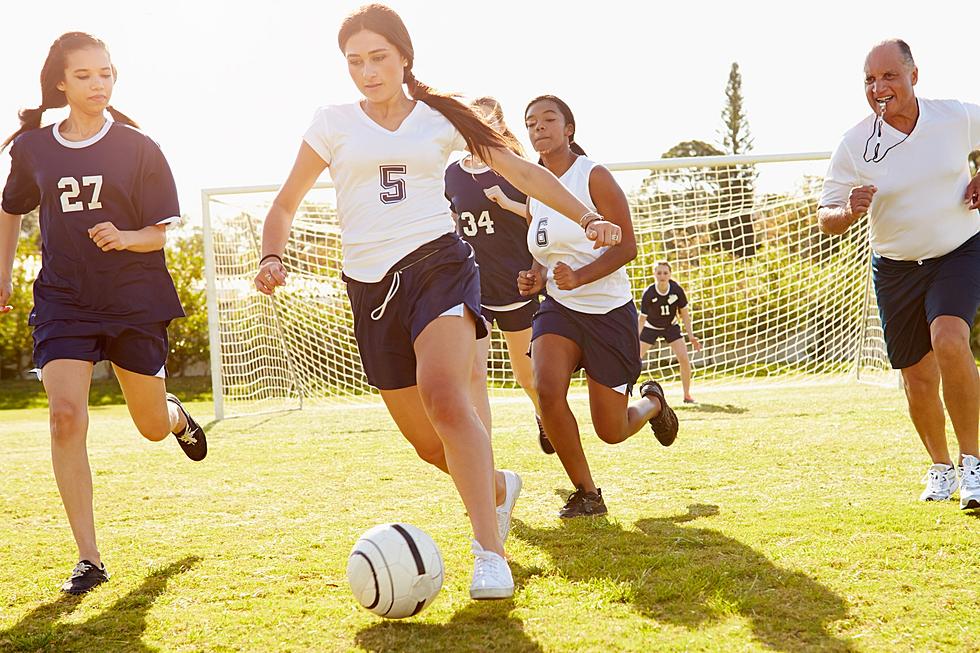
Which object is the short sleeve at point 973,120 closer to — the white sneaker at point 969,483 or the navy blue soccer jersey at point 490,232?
the white sneaker at point 969,483

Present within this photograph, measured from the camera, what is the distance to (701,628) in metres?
3.21

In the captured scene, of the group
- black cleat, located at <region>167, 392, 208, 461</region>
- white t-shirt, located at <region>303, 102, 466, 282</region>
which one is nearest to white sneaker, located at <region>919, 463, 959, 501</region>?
white t-shirt, located at <region>303, 102, 466, 282</region>

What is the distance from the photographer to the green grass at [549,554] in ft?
10.7

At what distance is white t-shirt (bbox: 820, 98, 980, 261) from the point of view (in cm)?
510

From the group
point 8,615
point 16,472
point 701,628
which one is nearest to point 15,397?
point 16,472

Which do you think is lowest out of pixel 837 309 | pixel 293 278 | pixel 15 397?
pixel 15 397

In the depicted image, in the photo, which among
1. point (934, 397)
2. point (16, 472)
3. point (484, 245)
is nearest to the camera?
point (934, 397)

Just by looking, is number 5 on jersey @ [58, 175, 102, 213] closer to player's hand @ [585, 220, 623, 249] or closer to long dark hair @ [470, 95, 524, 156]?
long dark hair @ [470, 95, 524, 156]

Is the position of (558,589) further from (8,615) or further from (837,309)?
(837,309)

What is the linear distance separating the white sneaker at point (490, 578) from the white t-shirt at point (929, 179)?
116 inches

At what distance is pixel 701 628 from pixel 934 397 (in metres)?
2.85

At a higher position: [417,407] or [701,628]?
[417,407]

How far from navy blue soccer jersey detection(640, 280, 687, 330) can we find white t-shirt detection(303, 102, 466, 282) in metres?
8.71

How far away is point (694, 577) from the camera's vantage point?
3.81 m
